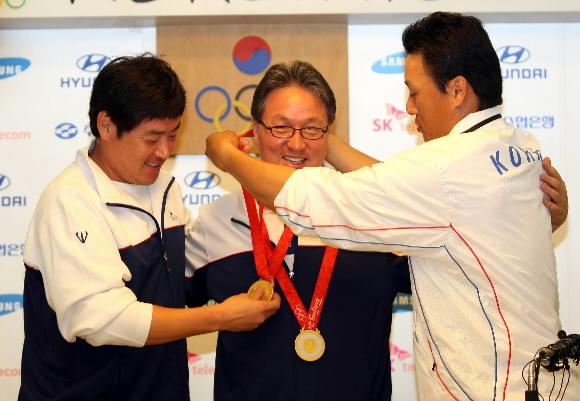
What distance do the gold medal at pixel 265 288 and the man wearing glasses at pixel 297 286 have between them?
11mm

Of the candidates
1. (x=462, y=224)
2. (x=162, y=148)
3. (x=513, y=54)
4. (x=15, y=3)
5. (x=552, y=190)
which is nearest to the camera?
(x=462, y=224)

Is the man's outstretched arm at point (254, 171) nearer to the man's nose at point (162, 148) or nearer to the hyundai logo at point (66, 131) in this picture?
the man's nose at point (162, 148)

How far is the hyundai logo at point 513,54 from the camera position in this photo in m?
4.11

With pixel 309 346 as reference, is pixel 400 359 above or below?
below

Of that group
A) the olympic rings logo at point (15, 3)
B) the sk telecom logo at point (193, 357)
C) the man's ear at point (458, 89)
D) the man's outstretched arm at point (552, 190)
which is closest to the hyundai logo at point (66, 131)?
the olympic rings logo at point (15, 3)

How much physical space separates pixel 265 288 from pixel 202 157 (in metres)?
1.88

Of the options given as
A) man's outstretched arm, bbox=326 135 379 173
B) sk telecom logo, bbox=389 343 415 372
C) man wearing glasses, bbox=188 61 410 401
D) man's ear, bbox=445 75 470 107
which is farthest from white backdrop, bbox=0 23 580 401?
man's ear, bbox=445 75 470 107

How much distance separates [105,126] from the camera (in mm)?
2365

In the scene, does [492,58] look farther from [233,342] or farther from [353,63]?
[353,63]

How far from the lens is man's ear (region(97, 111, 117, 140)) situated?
2.35 m

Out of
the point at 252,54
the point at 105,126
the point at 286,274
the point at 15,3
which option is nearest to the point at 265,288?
the point at 286,274

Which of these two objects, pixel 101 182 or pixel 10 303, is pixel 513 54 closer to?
pixel 101 182

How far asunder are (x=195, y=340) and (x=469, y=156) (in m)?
2.56

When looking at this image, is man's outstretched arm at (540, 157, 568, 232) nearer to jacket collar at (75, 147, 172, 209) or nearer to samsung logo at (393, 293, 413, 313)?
jacket collar at (75, 147, 172, 209)
